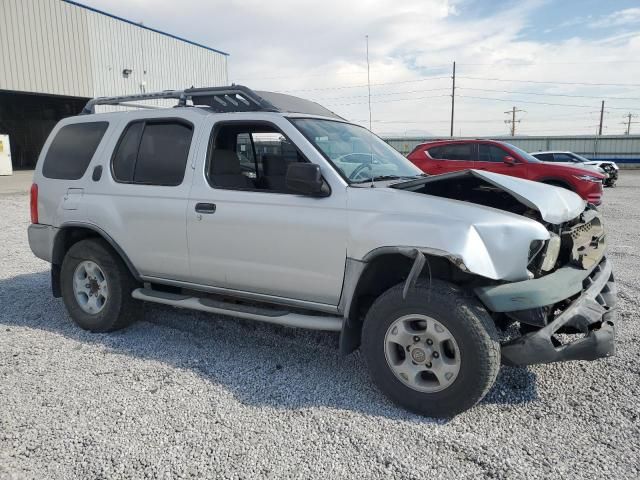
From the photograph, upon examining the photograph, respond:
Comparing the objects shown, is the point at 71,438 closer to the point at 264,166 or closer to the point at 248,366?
the point at 248,366

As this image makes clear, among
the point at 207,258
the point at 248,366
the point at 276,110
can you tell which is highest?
the point at 276,110

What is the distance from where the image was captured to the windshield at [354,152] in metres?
3.55

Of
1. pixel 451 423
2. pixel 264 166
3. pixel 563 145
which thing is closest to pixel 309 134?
pixel 264 166

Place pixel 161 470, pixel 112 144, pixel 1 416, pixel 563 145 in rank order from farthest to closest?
pixel 563 145 → pixel 112 144 → pixel 1 416 → pixel 161 470

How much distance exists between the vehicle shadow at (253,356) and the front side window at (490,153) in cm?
946

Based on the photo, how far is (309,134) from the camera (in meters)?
3.61

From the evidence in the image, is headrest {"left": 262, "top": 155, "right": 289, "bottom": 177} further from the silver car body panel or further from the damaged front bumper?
the damaged front bumper

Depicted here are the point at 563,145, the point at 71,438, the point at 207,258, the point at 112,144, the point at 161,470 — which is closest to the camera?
the point at 161,470

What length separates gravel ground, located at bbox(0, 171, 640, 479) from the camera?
2.53 meters

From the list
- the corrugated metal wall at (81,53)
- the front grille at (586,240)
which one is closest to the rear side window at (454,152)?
the front grille at (586,240)

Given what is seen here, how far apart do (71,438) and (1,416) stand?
0.60 meters

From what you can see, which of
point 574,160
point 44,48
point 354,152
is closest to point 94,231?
point 354,152

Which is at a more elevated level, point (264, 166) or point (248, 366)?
point (264, 166)

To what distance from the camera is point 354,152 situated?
12.6ft
